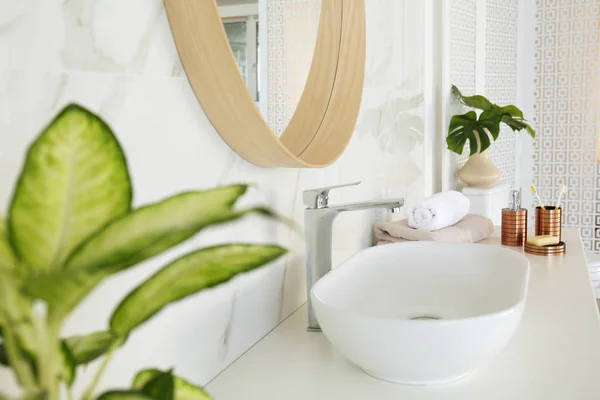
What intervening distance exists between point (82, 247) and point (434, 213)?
1259 millimetres

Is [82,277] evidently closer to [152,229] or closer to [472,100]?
[152,229]

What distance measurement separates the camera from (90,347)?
333 millimetres

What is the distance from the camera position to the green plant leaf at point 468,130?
230 centimetres

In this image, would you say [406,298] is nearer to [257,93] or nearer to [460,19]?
[257,93]

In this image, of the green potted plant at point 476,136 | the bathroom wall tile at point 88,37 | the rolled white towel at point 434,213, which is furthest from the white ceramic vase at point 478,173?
the bathroom wall tile at point 88,37

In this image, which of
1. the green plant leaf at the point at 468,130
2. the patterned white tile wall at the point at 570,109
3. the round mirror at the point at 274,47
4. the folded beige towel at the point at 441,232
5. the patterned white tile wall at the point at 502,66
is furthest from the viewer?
the patterned white tile wall at the point at 570,109

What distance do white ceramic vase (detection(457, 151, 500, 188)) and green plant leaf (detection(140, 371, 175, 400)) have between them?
216 centimetres

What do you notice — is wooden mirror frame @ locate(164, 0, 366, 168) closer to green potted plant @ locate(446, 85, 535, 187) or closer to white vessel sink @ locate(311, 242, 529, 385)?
white vessel sink @ locate(311, 242, 529, 385)

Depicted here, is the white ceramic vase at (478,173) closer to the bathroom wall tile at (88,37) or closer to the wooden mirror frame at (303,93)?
the wooden mirror frame at (303,93)

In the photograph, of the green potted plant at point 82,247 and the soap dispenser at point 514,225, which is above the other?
the green potted plant at point 82,247

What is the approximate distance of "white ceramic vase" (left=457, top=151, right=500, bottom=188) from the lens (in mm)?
2340

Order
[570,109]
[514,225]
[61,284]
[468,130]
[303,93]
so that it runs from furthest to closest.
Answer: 1. [570,109]
2. [468,130]
3. [514,225]
4. [303,93]
5. [61,284]

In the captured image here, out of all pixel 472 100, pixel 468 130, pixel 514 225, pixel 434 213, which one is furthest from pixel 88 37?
pixel 472 100

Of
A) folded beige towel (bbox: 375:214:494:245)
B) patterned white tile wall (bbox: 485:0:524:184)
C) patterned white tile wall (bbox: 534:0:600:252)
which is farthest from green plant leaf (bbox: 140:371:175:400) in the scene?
patterned white tile wall (bbox: 534:0:600:252)
